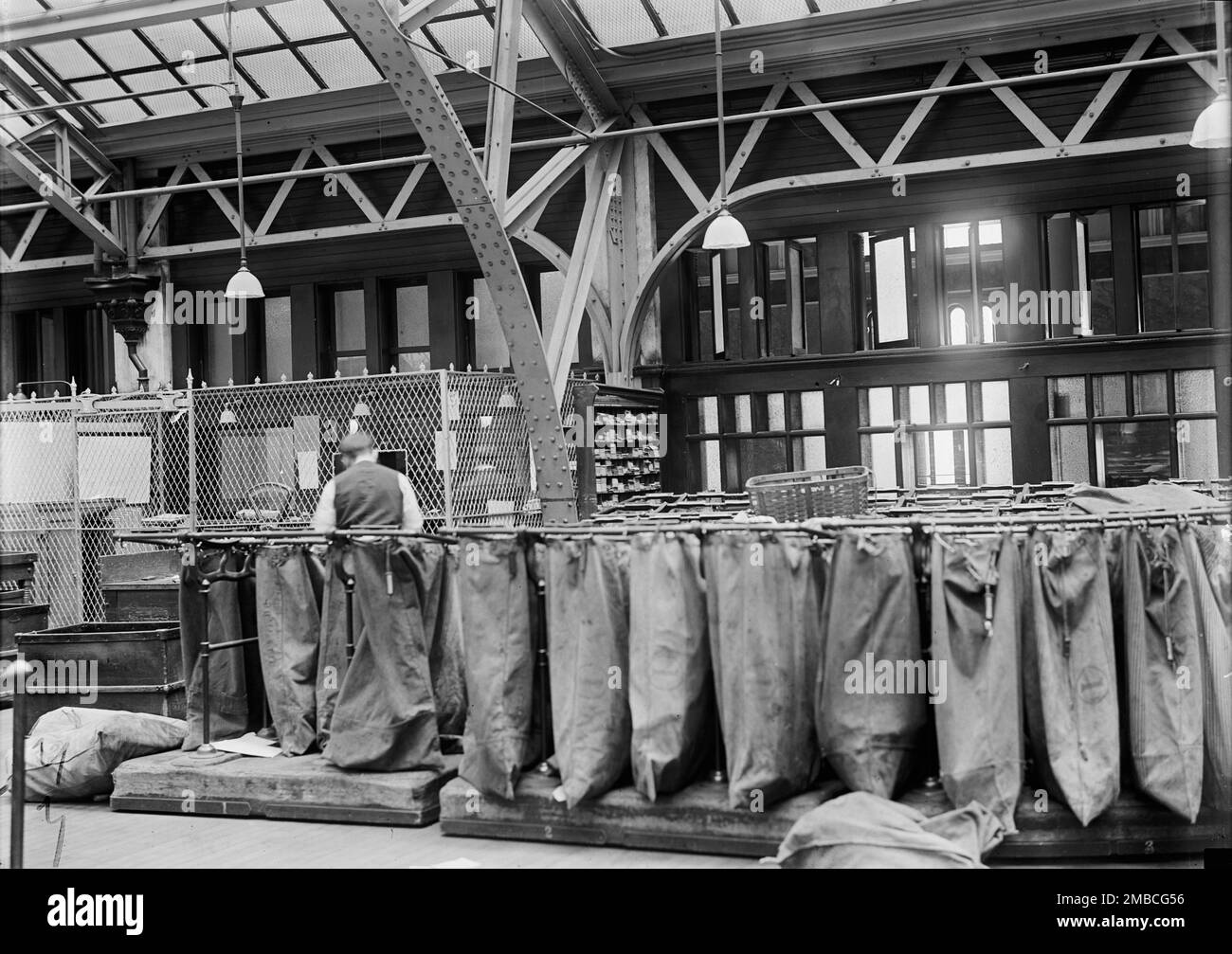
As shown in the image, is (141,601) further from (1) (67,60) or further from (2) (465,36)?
(1) (67,60)

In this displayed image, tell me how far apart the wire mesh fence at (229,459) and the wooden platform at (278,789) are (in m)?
3.87

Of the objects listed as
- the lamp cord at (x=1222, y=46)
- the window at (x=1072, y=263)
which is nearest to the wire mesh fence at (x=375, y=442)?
the window at (x=1072, y=263)

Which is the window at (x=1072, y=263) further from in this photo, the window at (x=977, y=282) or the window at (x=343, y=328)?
the window at (x=343, y=328)

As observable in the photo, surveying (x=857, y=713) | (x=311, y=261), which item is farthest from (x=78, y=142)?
(x=857, y=713)

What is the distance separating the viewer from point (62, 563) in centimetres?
1343

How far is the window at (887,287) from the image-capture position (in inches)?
577

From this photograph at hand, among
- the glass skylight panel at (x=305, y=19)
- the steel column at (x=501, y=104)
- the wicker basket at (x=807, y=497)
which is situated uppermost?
the glass skylight panel at (x=305, y=19)

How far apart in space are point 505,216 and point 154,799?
6.29m

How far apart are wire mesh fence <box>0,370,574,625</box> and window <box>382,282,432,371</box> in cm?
108

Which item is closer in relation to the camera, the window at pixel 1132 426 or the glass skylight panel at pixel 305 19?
the window at pixel 1132 426

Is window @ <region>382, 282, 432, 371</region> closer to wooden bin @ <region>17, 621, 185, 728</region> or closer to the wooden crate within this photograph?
the wooden crate

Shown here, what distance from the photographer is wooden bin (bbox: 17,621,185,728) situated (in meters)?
8.66

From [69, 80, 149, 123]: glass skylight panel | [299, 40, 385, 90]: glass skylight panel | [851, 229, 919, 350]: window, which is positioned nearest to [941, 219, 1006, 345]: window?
[851, 229, 919, 350]: window
